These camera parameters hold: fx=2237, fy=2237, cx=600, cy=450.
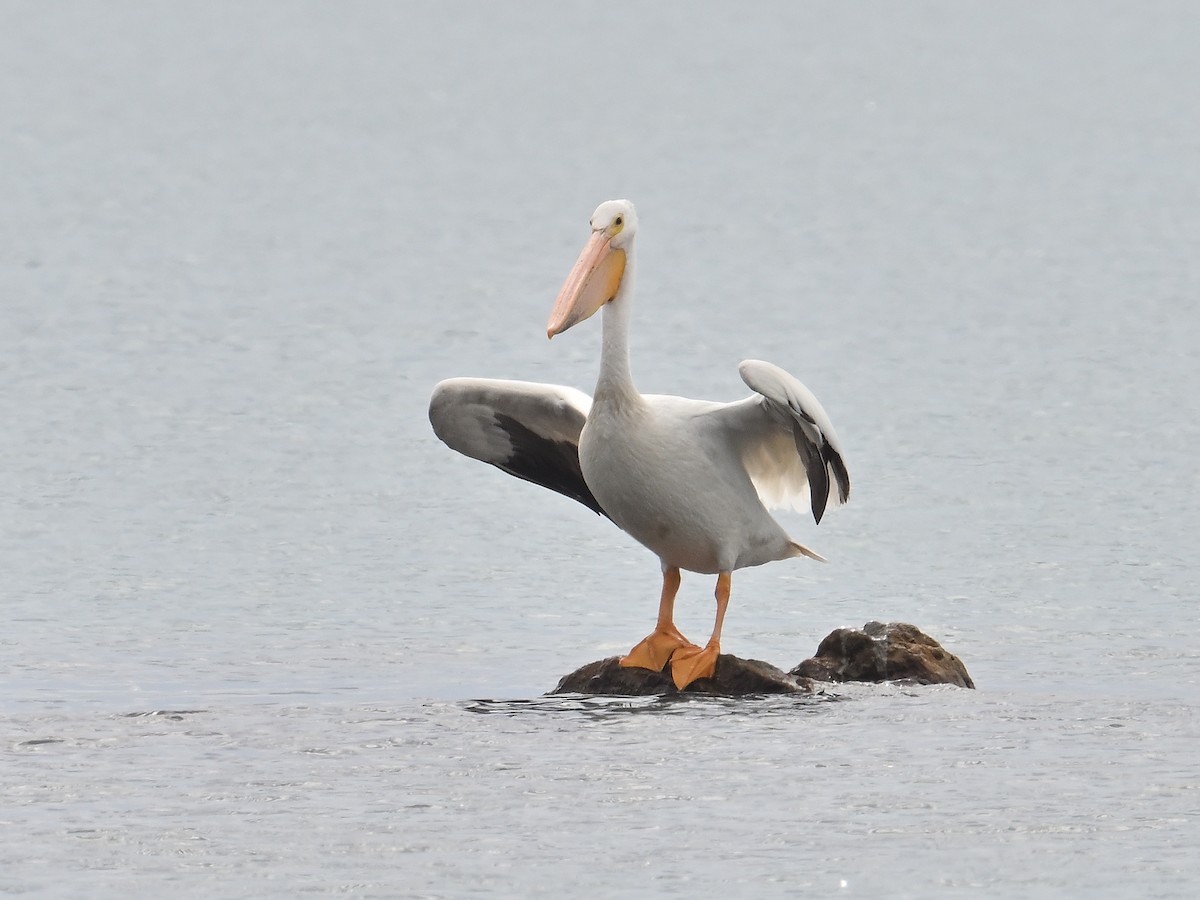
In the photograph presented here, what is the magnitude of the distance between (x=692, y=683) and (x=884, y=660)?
→ 2.29 feet

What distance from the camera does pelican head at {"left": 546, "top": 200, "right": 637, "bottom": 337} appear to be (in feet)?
26.7

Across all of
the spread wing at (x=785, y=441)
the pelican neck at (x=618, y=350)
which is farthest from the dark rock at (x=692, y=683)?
the pelican neck at (x=618, y=350)

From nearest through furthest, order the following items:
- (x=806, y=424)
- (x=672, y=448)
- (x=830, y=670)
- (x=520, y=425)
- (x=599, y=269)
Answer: (x=806, y=424)
(x=672, y=448)
(x=830, y=670)
(x=599, y=269)
(x=520, y=425)

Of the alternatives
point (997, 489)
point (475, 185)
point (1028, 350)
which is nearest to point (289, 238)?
point (475, 185)

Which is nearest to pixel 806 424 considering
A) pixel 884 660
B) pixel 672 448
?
pixel 672 448

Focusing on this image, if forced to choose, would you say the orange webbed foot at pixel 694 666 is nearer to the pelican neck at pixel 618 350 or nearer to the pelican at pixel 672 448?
the pelican at pixel 672 448

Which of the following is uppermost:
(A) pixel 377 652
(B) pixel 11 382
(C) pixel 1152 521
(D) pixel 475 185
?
(D) pixel 475 185

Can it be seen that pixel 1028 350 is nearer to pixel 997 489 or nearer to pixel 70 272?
pixel 997 489

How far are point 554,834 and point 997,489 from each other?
7.10 m

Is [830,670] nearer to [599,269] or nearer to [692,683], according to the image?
[692,683]

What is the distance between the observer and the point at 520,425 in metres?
8.81

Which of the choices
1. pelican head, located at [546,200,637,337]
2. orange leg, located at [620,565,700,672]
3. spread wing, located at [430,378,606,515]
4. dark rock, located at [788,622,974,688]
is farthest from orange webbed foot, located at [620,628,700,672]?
pelican head, located at [546,200,637,337]

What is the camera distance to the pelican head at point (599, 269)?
8.14 meters

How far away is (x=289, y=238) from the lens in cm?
2852
